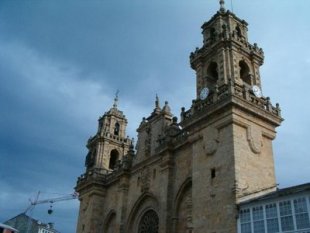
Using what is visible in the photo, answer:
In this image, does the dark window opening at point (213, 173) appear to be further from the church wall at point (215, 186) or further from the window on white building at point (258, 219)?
the window on white building at point (258, 219)

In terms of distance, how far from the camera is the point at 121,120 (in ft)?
144

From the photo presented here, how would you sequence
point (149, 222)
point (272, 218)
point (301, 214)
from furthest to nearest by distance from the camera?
point (149, 222) < point (272, 218) < point (301, 214)

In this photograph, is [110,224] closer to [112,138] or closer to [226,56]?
[112,138]

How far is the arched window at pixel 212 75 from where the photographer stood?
28283 millimetres

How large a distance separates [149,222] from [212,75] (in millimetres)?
11973

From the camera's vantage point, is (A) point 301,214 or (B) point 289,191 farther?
(B) point 289,191

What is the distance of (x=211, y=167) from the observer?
2316cm

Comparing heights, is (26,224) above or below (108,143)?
below

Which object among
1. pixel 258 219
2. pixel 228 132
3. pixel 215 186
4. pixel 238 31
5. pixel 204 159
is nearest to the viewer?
pixel 258 219

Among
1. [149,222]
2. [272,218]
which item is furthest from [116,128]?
[272,218]

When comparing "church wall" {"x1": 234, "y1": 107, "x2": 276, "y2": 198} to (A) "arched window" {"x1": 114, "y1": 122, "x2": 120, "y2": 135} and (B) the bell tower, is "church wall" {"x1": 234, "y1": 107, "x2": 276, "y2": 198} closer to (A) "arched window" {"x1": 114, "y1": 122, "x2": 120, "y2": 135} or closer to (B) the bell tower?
(B) the bell tower

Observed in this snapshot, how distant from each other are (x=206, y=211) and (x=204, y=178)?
2058 millimetres

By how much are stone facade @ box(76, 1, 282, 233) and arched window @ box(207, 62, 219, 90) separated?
9 cm

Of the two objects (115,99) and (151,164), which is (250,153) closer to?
(151,164)
